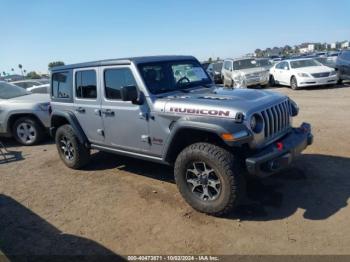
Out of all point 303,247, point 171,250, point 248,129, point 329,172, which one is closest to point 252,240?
point 303,247

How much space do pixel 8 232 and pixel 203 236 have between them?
2400 millimetres

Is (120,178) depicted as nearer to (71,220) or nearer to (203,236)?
(71,220)

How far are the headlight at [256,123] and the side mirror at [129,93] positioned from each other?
1616 millimetres

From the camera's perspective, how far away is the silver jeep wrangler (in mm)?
4102

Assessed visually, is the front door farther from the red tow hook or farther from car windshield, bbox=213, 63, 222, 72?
car windshield, bbox=213, 63, 222, 72

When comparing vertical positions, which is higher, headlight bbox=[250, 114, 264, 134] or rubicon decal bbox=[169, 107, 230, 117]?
rubicon decal bbox=[169, 107, 230, 117]

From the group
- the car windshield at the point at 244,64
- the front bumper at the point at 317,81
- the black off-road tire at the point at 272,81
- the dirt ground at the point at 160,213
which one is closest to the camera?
the dirt ground at the point at 160,213

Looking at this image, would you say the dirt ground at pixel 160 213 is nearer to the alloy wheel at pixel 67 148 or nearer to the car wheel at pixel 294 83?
the alloy wheel at pixel 67 148

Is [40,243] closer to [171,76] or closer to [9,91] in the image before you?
[171,76]

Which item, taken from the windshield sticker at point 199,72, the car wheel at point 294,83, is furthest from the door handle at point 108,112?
the car wheel at point 294,83

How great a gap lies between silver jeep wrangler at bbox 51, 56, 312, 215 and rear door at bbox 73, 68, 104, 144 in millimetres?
16

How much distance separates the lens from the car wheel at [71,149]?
6.34 m

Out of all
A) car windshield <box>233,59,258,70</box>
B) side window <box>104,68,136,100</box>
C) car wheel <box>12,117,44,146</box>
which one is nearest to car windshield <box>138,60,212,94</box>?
side window <box>104,68,136,100</box>

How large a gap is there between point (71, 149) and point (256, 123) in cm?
373
